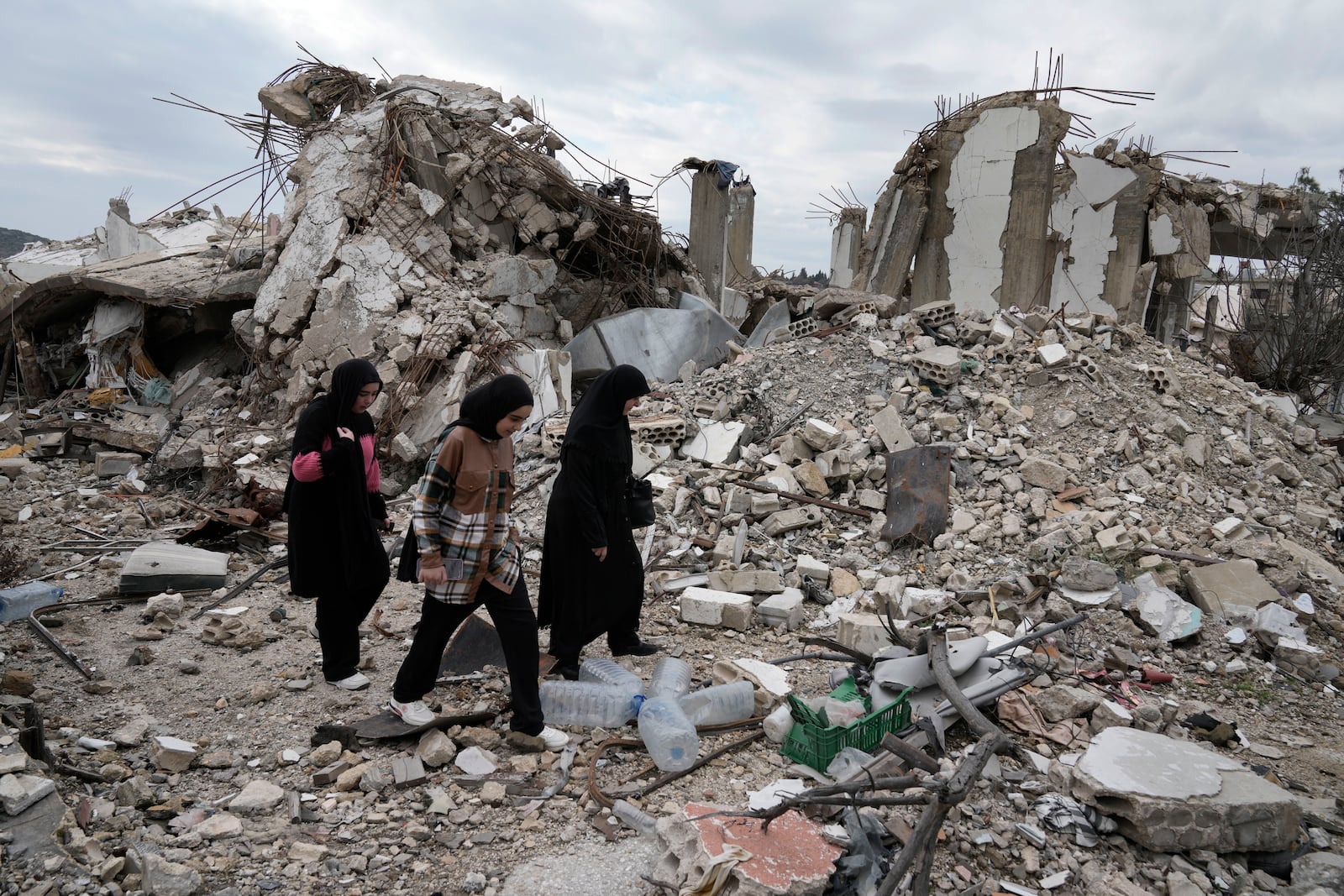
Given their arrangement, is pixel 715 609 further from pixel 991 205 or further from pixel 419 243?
pixel 991 205

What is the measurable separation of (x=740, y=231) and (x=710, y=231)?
93 centimetres

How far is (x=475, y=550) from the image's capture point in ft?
10.2

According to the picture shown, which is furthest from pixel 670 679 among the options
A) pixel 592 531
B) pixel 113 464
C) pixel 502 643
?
pixel 113 464

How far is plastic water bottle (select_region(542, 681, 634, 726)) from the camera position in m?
3.51

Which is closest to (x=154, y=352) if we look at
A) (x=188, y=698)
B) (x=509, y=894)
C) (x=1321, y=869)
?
(x=188, y=698)

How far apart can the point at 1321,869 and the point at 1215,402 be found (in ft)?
19.8

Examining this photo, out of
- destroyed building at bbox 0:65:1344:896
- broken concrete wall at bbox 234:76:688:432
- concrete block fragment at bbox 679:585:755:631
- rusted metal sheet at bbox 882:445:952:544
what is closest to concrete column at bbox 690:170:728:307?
destroyed building at bbox 0:65:1344:896

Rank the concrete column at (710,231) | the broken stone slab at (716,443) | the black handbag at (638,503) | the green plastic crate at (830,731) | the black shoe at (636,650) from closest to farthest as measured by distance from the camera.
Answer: the green plastic crate at (830,731) → the black handbag at (638,503) → the black shoe at (636,650) → the broken stone slab at (716,443) → the concrete column at (710,231)

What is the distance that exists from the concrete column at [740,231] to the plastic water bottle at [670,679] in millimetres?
10133

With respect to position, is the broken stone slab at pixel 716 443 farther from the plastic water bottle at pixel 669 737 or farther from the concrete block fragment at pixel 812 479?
the plastic water bottle at pixel 669 737

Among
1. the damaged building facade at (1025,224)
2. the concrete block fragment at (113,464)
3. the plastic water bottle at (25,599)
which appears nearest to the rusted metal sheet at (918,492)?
the plastic water bottle at (25,599)

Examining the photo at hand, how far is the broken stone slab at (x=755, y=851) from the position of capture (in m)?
2.31

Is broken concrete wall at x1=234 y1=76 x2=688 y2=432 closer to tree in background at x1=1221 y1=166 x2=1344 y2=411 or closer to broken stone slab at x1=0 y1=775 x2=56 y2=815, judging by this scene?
broken stone slab at x1=0 y1=775 x2=56 y2=815

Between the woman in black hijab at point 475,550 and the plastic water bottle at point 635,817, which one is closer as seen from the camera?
the plastic water bottle at point 635,817
